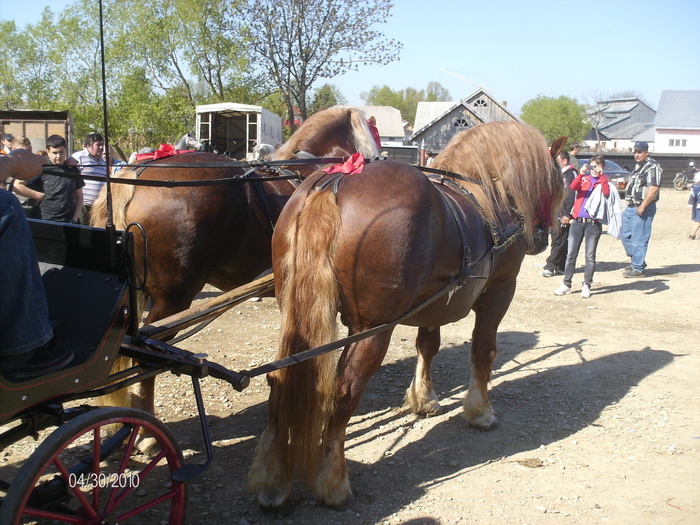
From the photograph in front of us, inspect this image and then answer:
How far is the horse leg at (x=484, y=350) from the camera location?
4.05m

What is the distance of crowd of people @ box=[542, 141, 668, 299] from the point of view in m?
8.45

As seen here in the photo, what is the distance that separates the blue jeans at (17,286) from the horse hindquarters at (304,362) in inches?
46.4

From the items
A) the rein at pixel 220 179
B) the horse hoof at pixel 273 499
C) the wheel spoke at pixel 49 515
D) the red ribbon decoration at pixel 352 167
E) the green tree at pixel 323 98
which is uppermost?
the green tree at pixel 323 98

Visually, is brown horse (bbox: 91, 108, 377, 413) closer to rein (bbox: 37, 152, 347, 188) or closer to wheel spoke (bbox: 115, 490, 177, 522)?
rein (bbox: 37, 152, 347, 188)

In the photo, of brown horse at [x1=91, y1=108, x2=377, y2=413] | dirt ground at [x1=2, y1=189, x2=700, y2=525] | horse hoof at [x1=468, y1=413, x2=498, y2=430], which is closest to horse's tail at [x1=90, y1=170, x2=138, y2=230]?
brown horse at [x1=91, y1=108, x2=377, y2=413]

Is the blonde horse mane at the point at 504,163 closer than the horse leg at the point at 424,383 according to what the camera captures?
Yes

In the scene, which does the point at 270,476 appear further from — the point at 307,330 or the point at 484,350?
the point at 484,350

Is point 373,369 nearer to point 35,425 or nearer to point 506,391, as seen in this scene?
point 35,425

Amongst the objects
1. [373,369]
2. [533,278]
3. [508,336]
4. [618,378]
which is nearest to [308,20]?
[533,278]

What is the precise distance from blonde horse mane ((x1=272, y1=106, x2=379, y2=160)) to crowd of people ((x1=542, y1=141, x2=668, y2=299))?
4.08m

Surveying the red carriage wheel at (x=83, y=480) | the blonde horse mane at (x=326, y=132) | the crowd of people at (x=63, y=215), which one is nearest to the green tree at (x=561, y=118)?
the crowd of people at (x=63, y=215)

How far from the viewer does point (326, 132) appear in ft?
15.5

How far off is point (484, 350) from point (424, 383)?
1.79ft

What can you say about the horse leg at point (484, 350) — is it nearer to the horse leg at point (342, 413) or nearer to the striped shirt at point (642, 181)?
the horse leg at point (342, 413)
